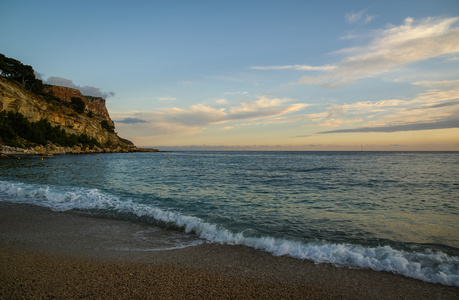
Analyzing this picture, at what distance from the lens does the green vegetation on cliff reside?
1946 inches

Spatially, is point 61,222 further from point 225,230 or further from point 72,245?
point 225,230

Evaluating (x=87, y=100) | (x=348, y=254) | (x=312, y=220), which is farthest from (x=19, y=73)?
(x=87, y=100)

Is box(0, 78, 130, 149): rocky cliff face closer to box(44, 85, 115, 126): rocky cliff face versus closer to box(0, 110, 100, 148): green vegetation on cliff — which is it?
box(0, 110, 100, 148): green vegetation on cliff

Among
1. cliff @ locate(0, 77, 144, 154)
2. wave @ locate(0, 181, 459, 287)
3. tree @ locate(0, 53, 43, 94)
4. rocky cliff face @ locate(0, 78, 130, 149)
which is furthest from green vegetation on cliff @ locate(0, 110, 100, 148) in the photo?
wave @ locate(0, 181, 459, 287)

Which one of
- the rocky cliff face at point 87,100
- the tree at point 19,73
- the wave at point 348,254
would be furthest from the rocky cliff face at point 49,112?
the wave at point 348,254

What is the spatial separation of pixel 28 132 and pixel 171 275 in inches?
2751

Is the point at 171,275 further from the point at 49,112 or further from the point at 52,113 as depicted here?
the point at 52,113

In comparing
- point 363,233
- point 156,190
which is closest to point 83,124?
point 156,190

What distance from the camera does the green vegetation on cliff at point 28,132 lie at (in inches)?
1946

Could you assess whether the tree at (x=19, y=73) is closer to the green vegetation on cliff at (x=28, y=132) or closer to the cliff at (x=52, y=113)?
the cliff at (x=52, y=113)

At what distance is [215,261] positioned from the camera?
5422 millimetres

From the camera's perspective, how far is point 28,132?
5675cm

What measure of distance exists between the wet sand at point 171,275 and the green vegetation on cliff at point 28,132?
57.8 meters

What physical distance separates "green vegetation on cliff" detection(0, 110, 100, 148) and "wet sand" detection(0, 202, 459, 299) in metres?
57.8
